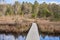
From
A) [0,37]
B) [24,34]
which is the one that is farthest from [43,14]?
[0,37]

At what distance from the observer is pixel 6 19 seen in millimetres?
1755

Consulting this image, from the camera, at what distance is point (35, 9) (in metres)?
1.72

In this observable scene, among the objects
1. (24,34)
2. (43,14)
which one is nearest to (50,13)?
(43,14)

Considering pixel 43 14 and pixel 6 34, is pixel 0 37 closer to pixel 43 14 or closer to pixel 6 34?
pixel 6 34

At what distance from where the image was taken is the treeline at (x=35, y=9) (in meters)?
1.71

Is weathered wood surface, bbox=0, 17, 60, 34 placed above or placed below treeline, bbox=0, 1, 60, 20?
below

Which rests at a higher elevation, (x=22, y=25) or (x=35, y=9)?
(x=35, y=9)

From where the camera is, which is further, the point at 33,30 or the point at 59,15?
the point at 59,15

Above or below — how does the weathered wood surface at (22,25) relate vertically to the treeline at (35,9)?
below

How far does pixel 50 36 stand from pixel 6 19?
66cm

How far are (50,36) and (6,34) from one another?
621 millimetres

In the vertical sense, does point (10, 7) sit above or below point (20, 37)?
above

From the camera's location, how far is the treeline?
1.71 metres

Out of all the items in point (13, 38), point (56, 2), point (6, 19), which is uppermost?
point (56, 2)
